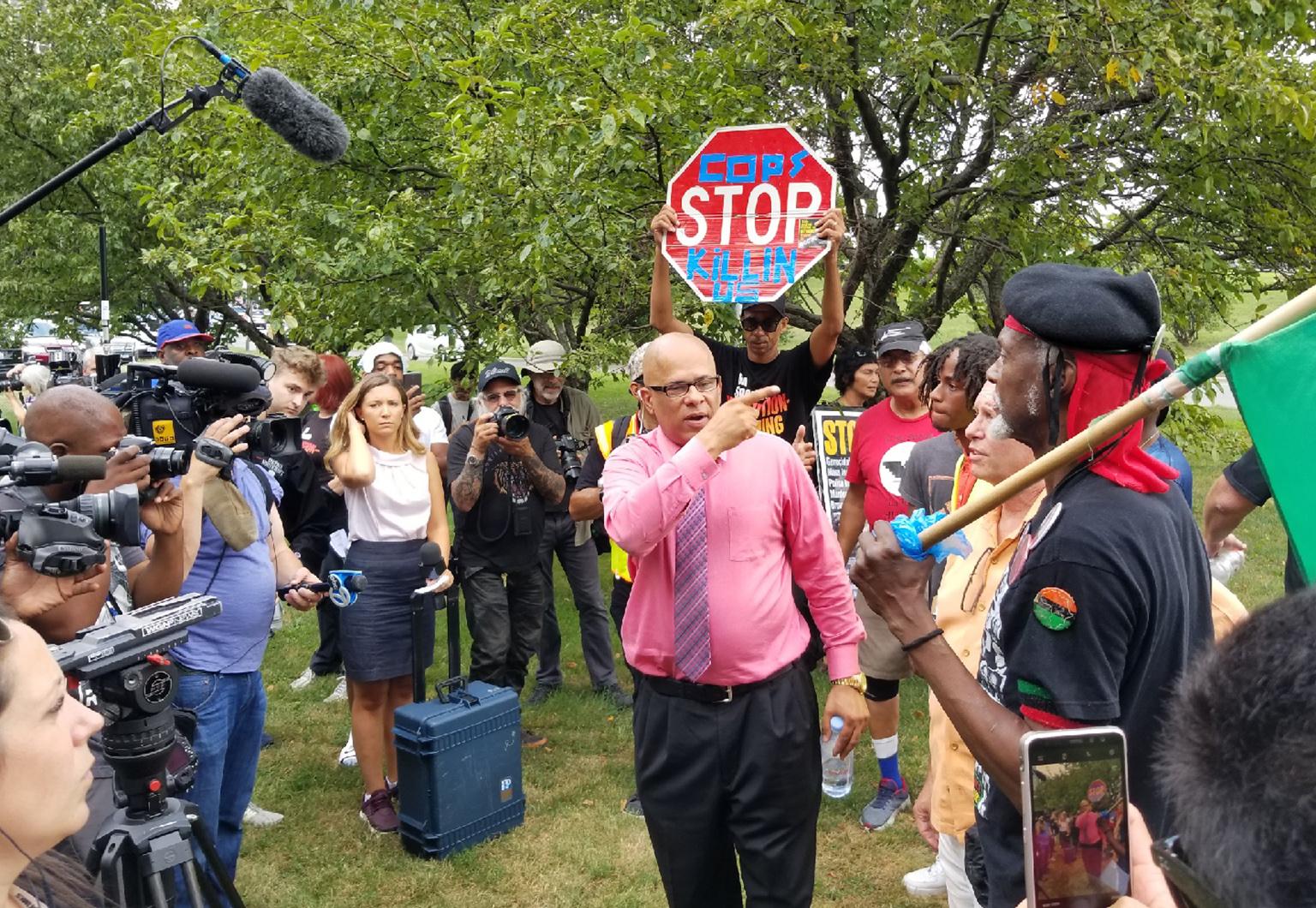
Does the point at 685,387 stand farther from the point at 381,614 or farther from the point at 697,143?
the point at 697,143

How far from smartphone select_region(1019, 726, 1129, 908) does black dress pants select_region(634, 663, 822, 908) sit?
1715 mm

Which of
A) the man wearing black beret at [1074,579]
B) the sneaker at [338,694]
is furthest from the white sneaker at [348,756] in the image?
the man wearing black beret at [1074,579]

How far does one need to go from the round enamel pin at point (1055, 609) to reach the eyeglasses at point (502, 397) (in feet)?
13.8

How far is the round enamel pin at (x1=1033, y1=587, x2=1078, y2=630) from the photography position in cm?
177

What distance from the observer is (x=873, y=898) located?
416 centimetres

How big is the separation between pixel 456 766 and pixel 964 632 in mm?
2580

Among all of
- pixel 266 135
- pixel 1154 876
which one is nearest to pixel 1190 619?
pixel 1154 876

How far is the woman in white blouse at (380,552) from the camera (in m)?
4.83

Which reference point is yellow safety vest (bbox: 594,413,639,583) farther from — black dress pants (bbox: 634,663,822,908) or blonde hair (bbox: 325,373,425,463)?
black dress pants (bbox: 634,663,822,908)

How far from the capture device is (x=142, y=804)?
100 inches

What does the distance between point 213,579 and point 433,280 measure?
3252mm

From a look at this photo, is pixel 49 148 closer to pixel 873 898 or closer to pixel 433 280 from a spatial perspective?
pixel 433 280

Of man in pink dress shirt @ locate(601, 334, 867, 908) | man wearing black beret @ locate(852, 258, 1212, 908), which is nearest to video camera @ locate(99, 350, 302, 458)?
man in pink dress shirt @ locate(601, 334, 867, 908)

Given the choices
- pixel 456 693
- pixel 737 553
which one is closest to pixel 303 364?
pixel 456 693
